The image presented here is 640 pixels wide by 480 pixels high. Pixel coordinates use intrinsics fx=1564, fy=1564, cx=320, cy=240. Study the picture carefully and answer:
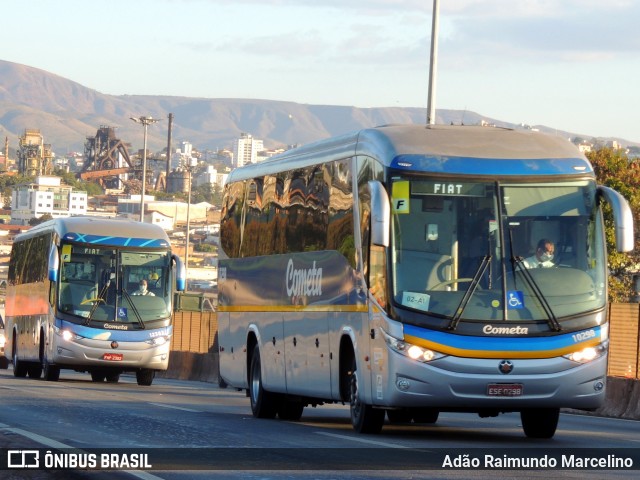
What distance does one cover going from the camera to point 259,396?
67.6ft

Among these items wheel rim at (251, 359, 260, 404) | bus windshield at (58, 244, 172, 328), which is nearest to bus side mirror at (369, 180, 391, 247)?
wheel rim at (251, 359, 260, 404)

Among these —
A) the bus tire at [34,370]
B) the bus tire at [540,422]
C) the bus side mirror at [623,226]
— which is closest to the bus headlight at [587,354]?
the bus side mirror at [623,226]

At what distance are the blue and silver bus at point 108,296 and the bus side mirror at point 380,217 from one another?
17403mm

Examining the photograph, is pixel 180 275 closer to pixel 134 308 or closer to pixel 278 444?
pixel 134 308

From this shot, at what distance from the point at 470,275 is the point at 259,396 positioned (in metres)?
5.95

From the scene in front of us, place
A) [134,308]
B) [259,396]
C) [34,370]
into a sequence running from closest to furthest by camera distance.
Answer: [259,396], [134,308], [34,370]

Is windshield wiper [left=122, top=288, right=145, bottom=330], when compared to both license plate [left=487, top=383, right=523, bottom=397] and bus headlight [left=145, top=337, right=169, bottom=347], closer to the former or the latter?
bus headlight [left=145, top=337, right=169, bottom=347]

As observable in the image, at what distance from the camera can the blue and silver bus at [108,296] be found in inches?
1299

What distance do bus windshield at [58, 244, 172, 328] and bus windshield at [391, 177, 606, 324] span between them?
18.1 m

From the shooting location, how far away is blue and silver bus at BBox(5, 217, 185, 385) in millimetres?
33000

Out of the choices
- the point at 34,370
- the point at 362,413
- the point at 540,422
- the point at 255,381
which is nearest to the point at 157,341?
the point at 34,370

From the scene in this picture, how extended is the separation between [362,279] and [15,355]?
23.8m

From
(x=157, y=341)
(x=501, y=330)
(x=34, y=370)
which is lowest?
(x=34, y=370)

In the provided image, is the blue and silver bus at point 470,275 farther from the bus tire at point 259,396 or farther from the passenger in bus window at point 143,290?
the passenger in bus window at point 143,290
